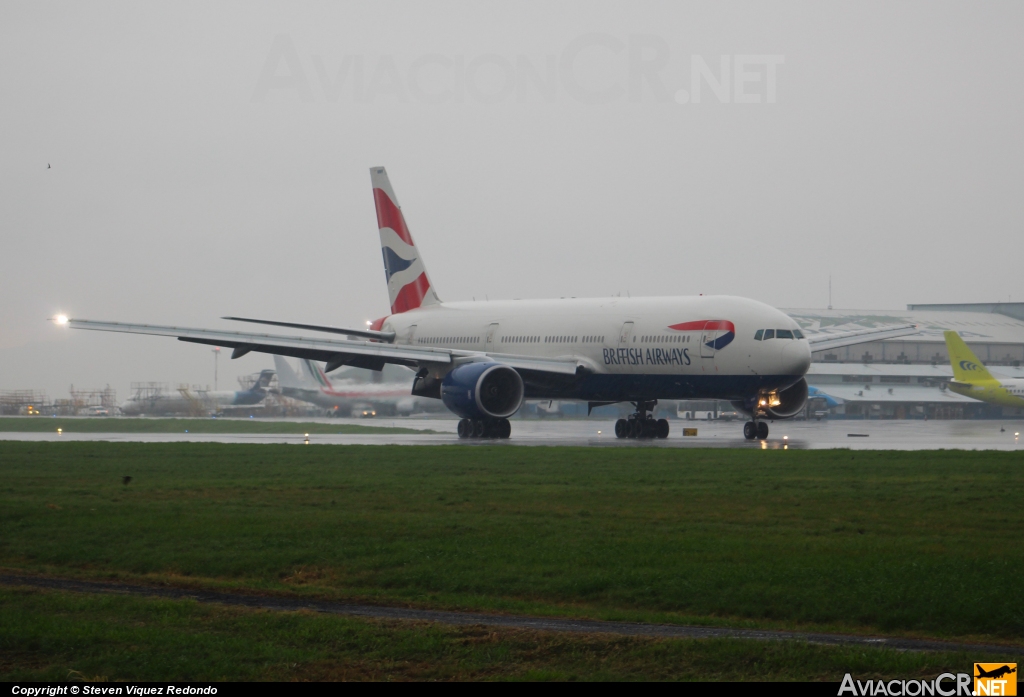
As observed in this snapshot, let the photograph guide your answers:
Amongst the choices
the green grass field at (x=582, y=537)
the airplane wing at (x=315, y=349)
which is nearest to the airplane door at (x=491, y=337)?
the airplane wing at (x=315, y=349)

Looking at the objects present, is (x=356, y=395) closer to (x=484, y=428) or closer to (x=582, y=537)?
(x=484, y=428)

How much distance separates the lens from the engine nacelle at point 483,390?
33.1m

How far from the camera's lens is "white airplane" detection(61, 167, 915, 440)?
1287 inches

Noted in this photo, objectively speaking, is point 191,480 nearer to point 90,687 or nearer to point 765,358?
point 90,687

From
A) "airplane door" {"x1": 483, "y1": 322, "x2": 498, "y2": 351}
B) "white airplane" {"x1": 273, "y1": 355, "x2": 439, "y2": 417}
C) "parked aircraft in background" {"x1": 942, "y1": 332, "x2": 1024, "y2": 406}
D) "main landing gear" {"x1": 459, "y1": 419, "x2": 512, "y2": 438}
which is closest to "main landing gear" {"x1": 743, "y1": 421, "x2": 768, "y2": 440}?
"main landing gear" {"x1": 459, "y1": 419, "x2": 512, "y2": 438}

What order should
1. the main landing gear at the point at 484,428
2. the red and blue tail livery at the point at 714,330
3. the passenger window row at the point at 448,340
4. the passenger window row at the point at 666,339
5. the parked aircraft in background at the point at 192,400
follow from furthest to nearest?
1. the parked aircraft in background at the point at 192,400
2. the passenger window row at the point at 448,340
3. the main landing gear at the point at 484,428
4. the passenger window row at the point at 666,339
5. the red and blue tail livery at the point at 714,330

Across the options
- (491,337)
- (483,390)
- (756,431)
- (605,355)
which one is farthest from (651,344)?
(491,337)

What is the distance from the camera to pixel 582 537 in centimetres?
1327

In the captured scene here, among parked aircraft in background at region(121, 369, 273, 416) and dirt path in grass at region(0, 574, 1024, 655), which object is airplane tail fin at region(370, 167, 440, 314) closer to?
dirt path in grass at region(0, 574, 1024, 655)

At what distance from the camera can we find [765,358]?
106 ft

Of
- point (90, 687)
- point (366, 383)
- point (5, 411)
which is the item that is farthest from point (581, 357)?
point (5, 411)

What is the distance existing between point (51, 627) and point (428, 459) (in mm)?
14804

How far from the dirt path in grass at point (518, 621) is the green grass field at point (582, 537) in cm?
32

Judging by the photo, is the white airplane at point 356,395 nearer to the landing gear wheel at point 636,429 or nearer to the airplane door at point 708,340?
the landing gear wheel at point 636,429
